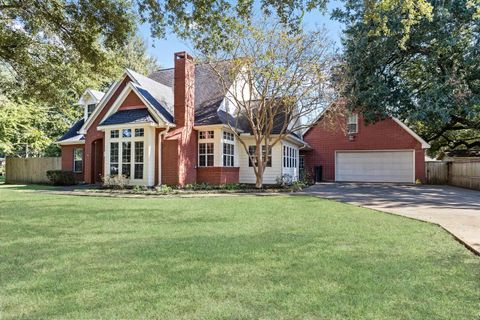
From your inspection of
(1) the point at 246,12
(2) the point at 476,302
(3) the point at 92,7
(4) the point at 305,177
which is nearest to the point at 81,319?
(2) the point at 476,302

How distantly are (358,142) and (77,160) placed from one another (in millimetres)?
18781

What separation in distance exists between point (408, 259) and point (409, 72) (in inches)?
820

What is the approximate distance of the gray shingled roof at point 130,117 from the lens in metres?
16.1

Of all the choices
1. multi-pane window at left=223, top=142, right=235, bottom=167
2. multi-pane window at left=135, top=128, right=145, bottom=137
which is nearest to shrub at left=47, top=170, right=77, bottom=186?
multi-pane window at left=135, top=128, right=145, bottom=137

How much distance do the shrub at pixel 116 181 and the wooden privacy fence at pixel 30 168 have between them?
8.45 metres

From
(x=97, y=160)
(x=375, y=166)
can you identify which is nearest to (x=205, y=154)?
(x=97, y=160)

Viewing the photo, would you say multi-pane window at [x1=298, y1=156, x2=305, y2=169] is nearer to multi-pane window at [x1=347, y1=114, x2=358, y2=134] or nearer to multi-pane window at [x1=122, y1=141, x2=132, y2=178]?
multi-pane window at [x1=347, y1=114, x2=358, y2=134]

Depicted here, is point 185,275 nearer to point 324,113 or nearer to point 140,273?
point 140,273

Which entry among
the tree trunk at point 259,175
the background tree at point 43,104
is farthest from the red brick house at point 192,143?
the background tree at point 43,104

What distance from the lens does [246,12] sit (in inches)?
333

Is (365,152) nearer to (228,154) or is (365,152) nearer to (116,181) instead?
(228,154)

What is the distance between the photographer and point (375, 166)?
22906 mm

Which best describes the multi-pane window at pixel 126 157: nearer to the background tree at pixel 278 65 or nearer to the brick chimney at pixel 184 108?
the brick chimney at pixel 184 108

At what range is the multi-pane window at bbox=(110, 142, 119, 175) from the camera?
17.0 metres
